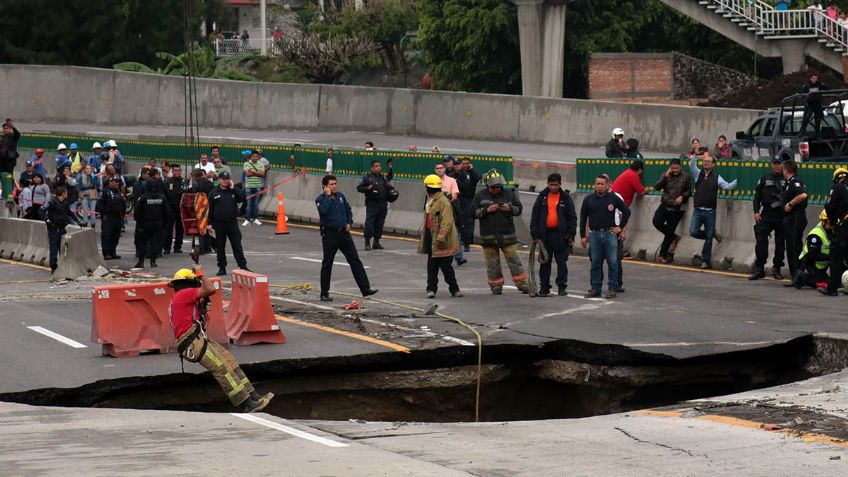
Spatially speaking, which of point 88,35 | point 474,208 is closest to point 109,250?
point 474,208

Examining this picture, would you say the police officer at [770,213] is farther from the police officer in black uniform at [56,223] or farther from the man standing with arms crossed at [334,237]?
the police officer in black uniform at [56,223]

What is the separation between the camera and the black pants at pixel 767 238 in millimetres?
21219

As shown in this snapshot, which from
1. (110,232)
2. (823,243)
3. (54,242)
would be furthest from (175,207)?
(823,243)

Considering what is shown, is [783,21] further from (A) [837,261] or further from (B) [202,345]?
(B) [202,345]

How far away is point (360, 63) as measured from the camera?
2638 inches

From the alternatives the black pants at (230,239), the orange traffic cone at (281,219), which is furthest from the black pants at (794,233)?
the orange traffic cone at (281,219)

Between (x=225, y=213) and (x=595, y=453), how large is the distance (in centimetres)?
1378

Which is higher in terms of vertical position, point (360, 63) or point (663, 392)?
point (360, 63)

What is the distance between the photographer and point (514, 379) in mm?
16531

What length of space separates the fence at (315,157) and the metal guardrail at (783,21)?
68.3 ft

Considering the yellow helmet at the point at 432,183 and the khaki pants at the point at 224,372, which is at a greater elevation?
the yellow helmet at the point at 432,183

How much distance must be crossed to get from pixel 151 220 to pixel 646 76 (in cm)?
3065

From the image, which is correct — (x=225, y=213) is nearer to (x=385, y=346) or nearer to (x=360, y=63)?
(x=385, y=346)

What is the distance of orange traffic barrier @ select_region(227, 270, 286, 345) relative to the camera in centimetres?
1648
